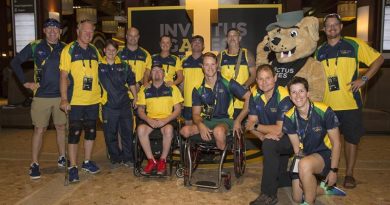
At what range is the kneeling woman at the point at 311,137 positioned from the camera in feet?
9.37

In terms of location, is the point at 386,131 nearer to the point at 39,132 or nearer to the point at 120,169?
the point at 120,169

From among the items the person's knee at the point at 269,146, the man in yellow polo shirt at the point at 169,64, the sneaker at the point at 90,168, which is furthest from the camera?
the man in yellow polo shirt at the point at 169,64

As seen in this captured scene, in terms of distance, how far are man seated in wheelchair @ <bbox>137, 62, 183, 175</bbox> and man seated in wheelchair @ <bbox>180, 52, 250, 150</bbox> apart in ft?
1.02

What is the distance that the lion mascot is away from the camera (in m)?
3.55

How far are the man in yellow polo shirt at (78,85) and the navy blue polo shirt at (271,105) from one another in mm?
1675

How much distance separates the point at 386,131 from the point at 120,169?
14.6 ft

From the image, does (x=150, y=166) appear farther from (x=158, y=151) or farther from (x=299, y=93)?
(x=299, y=93)

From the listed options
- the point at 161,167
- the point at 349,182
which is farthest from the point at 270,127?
the point at 161,167

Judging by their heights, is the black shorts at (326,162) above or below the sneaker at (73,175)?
above

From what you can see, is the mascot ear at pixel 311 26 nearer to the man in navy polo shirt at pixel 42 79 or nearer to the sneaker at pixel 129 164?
the sneaker at pixel 129 164

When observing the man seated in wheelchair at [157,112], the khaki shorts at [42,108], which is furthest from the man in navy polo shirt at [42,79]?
the man seated in wheelchair at [157,112]

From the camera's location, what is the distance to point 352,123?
3.65 m

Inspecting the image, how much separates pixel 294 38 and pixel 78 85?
218 centimetres

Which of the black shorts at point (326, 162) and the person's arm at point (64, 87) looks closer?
the black shorts at point (326, 162)
